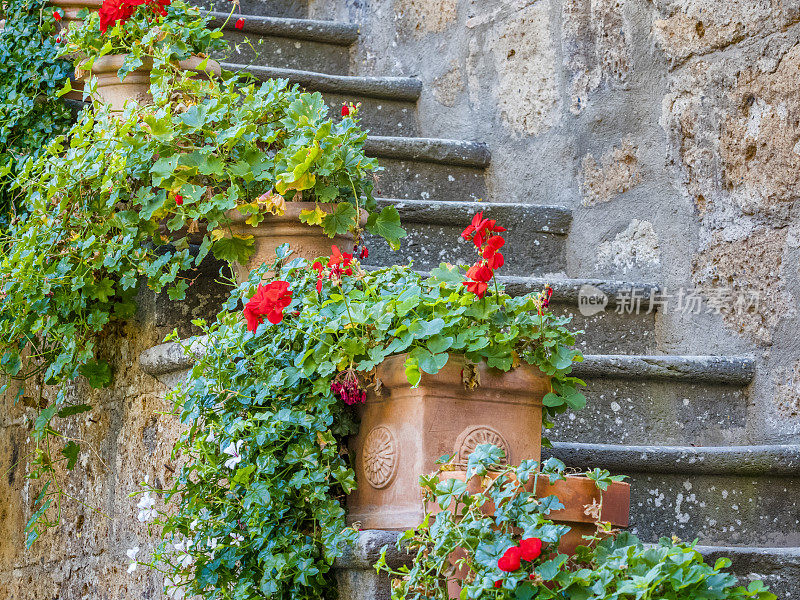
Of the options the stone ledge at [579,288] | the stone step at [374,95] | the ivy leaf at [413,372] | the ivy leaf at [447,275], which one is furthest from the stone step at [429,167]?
the ivy leaf at [413,372]

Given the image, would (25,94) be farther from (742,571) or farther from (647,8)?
(742,571)

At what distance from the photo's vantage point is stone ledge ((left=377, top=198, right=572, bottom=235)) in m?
2.75

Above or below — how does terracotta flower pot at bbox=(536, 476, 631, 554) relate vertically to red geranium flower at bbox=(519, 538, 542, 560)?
above

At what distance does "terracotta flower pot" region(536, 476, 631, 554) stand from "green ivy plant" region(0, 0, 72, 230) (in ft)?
6.34

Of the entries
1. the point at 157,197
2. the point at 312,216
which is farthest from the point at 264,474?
the point at 157,197

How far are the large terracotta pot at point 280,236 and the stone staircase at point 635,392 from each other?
11.5 inches

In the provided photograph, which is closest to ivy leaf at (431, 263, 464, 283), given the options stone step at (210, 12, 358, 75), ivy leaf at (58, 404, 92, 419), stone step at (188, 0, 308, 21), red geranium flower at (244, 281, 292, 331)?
red geranium flower at (244, 281, 292, 331)

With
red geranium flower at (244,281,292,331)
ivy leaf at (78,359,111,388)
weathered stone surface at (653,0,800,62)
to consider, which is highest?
weathered stone surface at (653,0,800,62)

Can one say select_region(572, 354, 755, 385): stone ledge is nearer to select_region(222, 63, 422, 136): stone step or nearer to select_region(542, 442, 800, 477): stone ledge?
select_region(542, 442, 800, 477): stone ledge

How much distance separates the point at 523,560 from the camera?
4.50ft

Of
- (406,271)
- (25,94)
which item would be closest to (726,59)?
(406,271)

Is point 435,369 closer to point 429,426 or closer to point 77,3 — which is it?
point 429,426

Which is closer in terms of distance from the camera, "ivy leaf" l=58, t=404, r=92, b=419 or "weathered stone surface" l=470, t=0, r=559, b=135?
"ivy leaf" l=58, t=404, r=92, b=419

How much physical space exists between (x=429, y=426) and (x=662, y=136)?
1.53 metres
